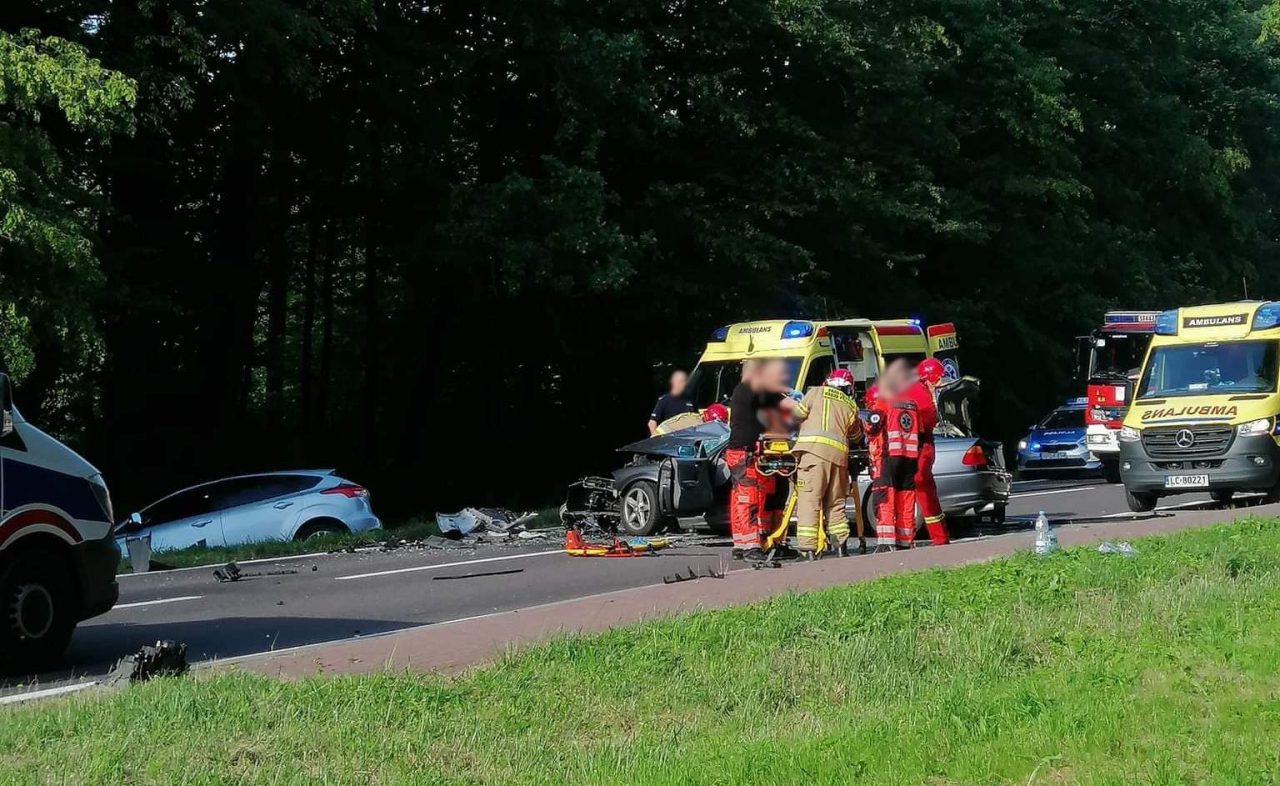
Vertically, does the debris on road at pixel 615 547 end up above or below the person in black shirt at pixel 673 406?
below

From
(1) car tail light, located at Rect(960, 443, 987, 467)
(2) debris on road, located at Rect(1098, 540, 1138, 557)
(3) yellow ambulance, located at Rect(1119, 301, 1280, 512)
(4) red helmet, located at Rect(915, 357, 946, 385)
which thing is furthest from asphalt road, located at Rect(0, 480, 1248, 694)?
(2) debris on road, located at Rect(1098, 540, 1138, 557)

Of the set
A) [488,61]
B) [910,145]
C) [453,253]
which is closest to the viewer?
[453,253]

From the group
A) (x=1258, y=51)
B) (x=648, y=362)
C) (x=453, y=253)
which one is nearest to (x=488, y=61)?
(x=453, y=253)

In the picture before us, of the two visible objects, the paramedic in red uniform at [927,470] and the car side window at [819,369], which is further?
the car side window at [819,369]

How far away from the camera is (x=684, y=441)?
18.2 meters

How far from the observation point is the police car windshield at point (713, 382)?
21062mm

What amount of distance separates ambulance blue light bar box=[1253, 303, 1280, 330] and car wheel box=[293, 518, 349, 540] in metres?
11.7

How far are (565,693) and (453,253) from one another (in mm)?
18666

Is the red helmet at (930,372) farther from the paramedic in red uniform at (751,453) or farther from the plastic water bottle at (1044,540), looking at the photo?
the plastic water bottle at (1044,540)

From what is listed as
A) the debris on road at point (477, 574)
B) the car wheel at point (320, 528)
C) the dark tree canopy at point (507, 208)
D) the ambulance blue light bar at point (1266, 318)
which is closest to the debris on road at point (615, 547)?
the debris on road at point (477, 574)

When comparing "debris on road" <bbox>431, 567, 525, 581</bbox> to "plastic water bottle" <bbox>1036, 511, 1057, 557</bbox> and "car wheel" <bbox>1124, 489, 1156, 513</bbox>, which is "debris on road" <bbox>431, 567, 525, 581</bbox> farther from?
"car wheel" <bbox>1124, 489, 1156, 513</bbox>

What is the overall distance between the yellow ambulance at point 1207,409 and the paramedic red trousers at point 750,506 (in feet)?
20.6

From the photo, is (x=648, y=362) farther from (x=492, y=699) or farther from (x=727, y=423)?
(x=492, y=699)

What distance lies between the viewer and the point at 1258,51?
43.5 meters
